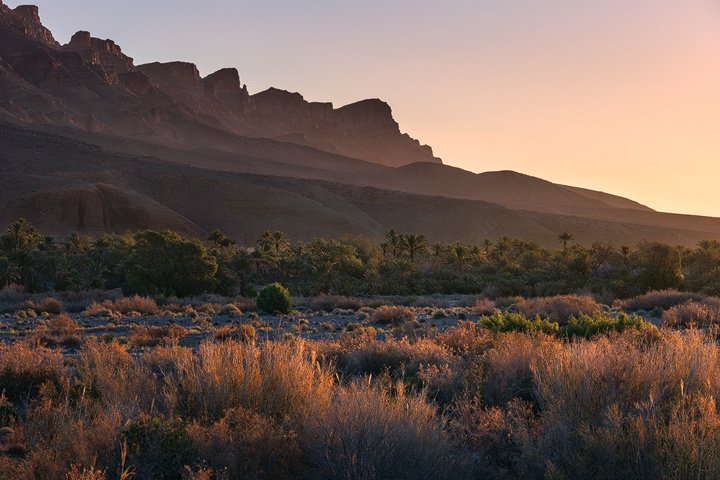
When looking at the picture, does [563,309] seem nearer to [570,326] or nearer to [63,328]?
[570,326]

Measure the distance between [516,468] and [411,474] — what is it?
4.14 ft

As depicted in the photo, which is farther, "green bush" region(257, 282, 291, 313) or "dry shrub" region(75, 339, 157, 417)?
"green bush" region(257, 282, 291, 313)

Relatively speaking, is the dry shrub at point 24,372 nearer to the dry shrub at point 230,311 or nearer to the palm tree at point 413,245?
the dry shrub at point 230,311

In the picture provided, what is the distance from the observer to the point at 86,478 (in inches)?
185

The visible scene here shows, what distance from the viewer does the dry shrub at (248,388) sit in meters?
7.12

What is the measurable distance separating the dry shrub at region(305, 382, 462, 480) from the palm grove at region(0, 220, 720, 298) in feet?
108

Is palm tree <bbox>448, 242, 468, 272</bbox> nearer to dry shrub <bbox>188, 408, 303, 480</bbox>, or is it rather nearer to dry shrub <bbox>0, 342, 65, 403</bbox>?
dry shrub <bbox>0, 342, 65, 403</bbox>

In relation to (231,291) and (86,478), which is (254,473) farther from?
(231,291)

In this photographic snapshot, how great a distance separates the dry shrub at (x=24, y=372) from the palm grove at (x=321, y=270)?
27.1 m

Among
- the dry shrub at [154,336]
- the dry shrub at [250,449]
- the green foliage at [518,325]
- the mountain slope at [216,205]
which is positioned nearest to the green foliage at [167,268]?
the dry shrub at [154,336]

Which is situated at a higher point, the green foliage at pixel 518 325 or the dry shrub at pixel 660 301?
the green foliage at pixel 518 325

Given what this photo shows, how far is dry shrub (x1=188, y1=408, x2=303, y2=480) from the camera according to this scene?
5691 mm

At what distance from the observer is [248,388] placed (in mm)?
7367

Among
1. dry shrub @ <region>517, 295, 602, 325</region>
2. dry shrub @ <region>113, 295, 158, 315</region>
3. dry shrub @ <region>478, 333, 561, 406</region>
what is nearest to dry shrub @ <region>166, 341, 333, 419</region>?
dry shrub @ <region>478, 333, 561, 406</region>
